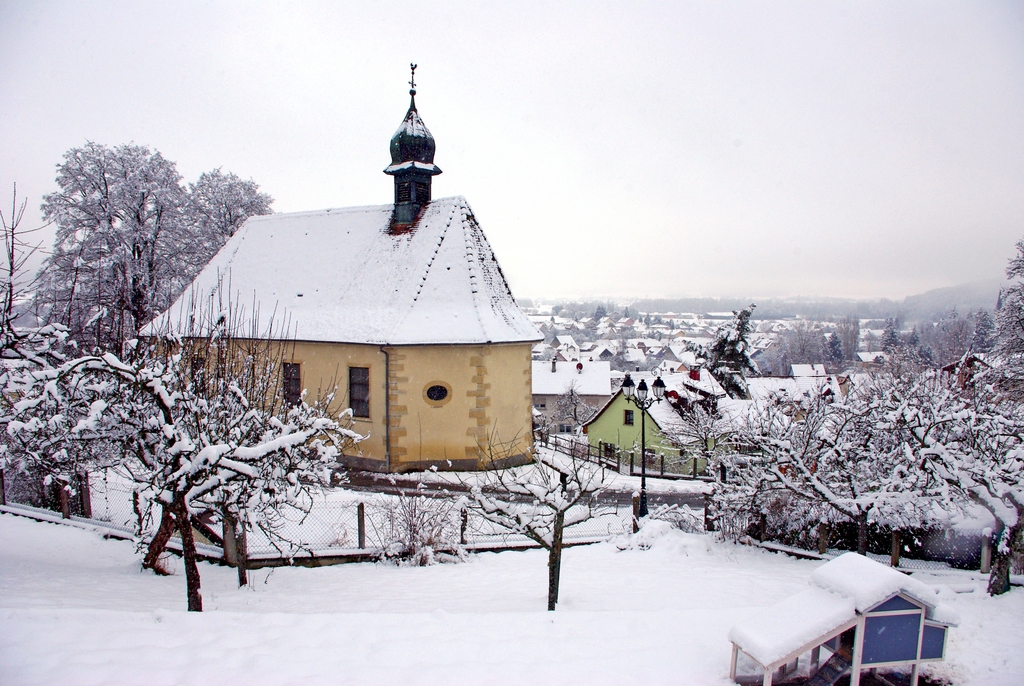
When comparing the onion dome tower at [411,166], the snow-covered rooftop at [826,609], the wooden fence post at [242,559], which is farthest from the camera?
the onion dome tower at [411,166]

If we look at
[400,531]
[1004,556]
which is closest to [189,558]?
[400,531]

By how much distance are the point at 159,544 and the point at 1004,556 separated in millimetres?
12668

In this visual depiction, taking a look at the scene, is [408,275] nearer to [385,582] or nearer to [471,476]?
[471,476]

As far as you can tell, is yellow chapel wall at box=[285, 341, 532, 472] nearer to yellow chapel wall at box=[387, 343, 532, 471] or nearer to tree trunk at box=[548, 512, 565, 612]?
yellow chapel wall at box=[387, 343, 532, 471]

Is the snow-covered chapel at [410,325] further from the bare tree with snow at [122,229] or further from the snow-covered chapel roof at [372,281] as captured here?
the bare tree with snow at [122,229]

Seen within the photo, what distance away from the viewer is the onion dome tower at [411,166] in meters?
17.8

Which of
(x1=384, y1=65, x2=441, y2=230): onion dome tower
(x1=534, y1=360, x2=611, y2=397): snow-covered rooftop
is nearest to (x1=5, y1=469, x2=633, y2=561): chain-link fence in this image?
(x1=384, y1=65, x2=441, y2=230): onion dome tower

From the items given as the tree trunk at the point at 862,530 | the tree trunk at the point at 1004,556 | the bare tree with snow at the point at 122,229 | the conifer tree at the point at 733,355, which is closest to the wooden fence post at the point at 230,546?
Result: the tree trunk at the point at 862,530

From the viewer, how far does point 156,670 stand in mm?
4477

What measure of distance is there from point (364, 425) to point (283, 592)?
800cm

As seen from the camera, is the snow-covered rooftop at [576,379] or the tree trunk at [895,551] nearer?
the tree trunk at [895,551]

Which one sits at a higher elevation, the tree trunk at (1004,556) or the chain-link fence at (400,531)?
the tree trunk at (1004,556)

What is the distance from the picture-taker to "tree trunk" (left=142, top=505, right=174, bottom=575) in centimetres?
807

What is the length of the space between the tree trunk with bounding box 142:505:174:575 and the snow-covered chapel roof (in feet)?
22.6
